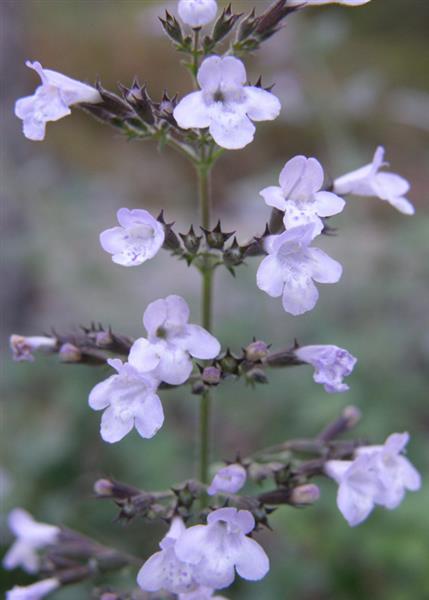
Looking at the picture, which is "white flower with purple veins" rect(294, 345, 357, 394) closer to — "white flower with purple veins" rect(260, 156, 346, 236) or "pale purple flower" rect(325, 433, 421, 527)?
"pale purple flower" rect(325, 433, 421, 527)

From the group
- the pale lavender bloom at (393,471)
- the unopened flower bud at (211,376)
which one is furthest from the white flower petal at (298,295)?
the pale lavender bloom at (393,471)

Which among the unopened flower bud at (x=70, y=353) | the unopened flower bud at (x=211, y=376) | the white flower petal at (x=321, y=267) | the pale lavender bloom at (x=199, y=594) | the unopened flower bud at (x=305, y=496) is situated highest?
the white flower petal at (x=321, y=267)

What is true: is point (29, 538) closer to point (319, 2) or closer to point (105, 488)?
point (105, 488)

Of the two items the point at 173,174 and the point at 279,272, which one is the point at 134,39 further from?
the point at 279,272

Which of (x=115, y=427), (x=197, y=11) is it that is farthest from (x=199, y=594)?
(x=197, y=11)

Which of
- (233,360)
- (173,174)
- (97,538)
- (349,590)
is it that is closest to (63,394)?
(97,538)

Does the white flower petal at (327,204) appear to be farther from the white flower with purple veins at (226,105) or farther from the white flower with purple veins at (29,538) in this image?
the white flower with purple veins at (29,538)
